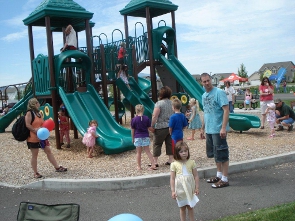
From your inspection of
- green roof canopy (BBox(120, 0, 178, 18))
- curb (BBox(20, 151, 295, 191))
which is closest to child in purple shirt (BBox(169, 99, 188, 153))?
curb (BBox(20, 151, 295, 191))

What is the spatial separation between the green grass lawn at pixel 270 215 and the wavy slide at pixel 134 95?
7830 millimetres

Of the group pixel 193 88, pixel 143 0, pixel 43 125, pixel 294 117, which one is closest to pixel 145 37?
pixel 143 0

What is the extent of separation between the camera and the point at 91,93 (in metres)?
11.5

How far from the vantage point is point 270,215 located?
4.48 m

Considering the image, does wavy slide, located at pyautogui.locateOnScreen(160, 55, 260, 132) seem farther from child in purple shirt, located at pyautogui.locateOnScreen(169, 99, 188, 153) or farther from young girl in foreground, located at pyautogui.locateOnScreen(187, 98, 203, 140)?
child in purple shirt, located at pyautogui.locateOnScreen(169, 99, 188, 153)

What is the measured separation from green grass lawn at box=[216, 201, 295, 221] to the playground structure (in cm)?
487

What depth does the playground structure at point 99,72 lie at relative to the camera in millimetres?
10555

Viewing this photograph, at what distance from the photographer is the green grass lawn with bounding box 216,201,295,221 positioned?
4395 mm

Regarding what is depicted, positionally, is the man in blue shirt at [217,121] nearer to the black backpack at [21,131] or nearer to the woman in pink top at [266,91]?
the black backpack at [21,131]

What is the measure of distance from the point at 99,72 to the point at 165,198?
28.2 feet

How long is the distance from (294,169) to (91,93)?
6739 millimetres

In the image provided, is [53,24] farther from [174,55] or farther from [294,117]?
[294,117]

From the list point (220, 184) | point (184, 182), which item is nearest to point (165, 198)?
point (220, 184)

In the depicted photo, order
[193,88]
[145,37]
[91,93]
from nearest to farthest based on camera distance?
[91,93], [193,88], [145,37]
